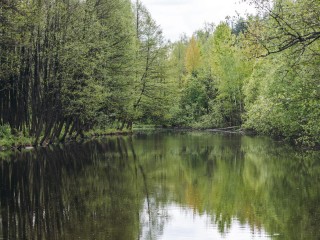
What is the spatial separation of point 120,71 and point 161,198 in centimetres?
3546

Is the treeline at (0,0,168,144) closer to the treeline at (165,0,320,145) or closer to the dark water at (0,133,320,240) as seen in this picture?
the dark water at (0,133,320,240)

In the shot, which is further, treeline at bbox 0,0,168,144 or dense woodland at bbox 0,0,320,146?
treeline at bbox 0,0,168,144

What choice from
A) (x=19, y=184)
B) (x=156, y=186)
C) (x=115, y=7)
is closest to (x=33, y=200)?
(x=19, y=184)

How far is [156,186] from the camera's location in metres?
18.4

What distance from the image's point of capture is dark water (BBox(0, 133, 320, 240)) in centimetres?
1167

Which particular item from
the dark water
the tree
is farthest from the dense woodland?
the dark water

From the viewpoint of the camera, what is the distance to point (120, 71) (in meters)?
50.3

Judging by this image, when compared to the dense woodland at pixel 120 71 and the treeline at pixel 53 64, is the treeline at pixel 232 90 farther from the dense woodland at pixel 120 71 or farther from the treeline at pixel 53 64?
the treeline at pixel 53 64

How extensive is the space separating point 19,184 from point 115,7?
104ft

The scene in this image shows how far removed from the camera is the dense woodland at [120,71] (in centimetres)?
1565

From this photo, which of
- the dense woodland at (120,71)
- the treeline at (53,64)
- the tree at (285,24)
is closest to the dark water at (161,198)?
the dense woodland at (120,71)

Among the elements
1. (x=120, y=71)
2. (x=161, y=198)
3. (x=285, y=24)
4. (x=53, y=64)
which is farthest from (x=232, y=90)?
(x=285, y=24)

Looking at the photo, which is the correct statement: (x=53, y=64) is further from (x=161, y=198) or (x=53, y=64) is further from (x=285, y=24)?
(x=285, y=24)

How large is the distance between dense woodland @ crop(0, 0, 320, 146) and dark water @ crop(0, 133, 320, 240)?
3.02 meters
